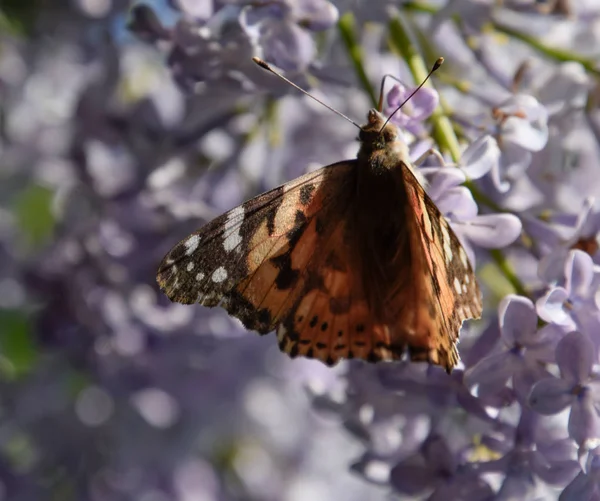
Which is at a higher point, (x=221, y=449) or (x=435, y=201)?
(x=435, y=201)

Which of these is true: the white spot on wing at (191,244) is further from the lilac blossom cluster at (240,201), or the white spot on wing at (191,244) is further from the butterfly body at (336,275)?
the lilac blossom cluster at (240,201)

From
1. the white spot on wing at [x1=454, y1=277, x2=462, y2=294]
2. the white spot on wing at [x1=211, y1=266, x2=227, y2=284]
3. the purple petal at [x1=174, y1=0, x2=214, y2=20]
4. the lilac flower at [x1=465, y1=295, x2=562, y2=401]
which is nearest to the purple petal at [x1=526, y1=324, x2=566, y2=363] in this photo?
the lilac flower at [x1=465, y1=295, x2=562, y2=401]

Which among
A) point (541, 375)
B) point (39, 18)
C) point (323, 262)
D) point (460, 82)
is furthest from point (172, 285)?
point (39, 18)

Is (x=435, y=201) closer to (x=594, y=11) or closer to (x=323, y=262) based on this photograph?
(x=323, y=262)

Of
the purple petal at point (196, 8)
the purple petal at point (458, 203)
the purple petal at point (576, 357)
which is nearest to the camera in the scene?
the purple petal at point (576, 357)

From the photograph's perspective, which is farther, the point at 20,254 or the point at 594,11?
the point at 20,254

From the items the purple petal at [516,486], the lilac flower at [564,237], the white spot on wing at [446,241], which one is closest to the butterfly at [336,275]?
the white spot on wing at [446,241]

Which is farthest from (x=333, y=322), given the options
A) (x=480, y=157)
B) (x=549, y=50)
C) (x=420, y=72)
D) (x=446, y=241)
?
(x=549, y=50)
